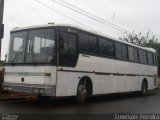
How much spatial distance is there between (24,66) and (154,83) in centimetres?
1331

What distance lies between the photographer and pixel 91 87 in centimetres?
1498

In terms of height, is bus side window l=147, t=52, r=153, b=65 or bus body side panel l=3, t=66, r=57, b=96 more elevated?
bus side window l=147, t=52, r=153, b=65

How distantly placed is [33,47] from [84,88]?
2.95 meters

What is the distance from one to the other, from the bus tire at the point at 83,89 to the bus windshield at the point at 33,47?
7.48 feet

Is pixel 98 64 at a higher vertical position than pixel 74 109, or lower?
higher

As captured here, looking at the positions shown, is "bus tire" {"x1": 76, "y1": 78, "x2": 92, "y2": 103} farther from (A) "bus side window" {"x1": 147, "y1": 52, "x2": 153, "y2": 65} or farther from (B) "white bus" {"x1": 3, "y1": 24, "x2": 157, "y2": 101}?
(A) "bus side window" {"x1": 147, "y1": 52, "x2": 153, "y2": 65}

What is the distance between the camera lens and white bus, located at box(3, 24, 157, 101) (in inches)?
491

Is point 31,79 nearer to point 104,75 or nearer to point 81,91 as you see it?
point 81,91

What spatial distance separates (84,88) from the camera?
14.4 metres

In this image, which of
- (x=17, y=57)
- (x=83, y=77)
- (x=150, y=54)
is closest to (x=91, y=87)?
(x=83, y=77)

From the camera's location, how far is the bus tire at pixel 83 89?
1404 cm

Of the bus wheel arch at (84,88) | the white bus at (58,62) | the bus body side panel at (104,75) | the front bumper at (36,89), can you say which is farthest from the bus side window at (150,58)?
the front bumper at (36,89)

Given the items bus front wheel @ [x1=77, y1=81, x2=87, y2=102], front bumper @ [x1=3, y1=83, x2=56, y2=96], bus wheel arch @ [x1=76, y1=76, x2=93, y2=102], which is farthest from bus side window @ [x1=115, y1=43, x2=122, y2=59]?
front bumper @ [x1=3, y1=83, x2=56, y2=96]

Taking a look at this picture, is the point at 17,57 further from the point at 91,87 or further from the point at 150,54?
the point at 150,54
